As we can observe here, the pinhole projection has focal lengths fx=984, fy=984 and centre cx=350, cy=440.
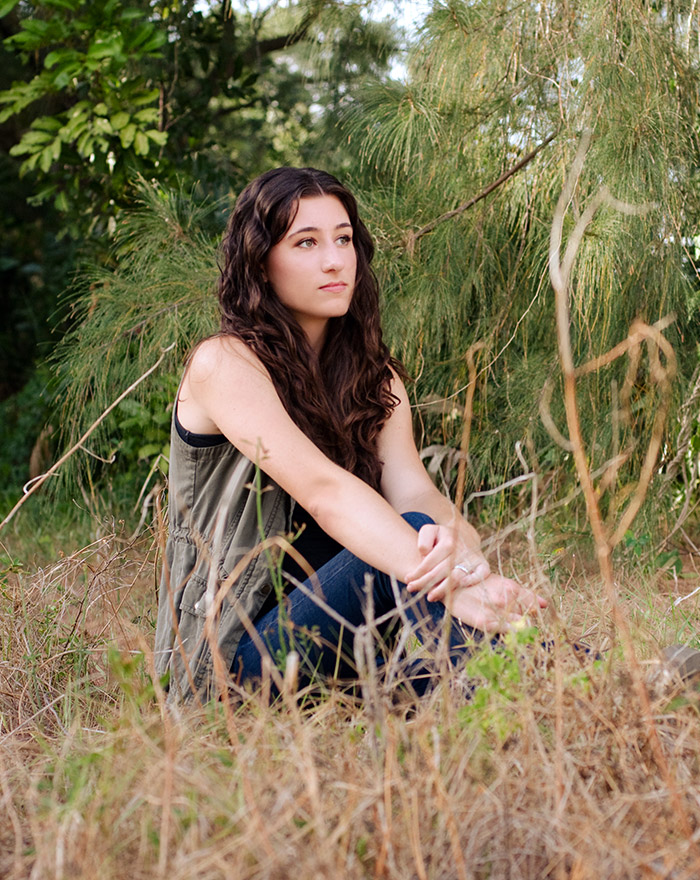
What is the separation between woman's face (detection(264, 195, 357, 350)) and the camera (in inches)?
61.2

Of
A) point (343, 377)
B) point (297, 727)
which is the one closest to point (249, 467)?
point (343, 377)

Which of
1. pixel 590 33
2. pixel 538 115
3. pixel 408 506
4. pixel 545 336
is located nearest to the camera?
pixel 408 506

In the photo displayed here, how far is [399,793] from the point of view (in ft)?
2.88

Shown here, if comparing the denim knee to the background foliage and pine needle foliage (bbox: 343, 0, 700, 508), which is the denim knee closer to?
the background foliage

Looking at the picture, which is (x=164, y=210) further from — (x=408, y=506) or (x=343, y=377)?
(x=408, y=506)

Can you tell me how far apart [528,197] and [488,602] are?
0.97 m

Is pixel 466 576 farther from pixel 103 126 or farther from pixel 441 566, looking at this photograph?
pixel 103 126

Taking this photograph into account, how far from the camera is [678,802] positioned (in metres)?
0.80

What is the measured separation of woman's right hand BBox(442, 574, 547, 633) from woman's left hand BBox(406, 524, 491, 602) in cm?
1

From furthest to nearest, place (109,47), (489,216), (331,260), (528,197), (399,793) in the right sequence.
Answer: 1. (109,47)
2. (489,216)
3. (528,197)
4. (331,260)
5. (399,793)

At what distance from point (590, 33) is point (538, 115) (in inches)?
7.4

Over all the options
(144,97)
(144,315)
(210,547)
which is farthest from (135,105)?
(210,547)

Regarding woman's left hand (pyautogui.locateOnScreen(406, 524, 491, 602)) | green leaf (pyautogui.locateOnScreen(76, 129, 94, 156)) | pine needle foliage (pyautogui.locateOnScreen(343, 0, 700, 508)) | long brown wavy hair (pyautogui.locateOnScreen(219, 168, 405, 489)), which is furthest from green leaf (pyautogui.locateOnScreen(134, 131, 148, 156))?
woman's left hand (pyautogui.locateOnScreen(406, 524, 491, 602))

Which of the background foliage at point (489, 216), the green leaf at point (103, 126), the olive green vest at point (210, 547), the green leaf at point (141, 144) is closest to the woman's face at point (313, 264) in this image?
the olive green vest at point (210, 547)
